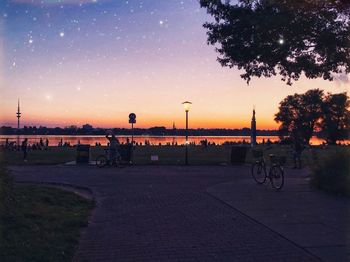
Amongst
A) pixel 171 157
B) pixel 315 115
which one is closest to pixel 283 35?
pixel 171 157

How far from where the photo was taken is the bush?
12977mm

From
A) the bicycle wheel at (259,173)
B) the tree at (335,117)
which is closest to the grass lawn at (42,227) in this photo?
the bicycle wheel at (259,173)

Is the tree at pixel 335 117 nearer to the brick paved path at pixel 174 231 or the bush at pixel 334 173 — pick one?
the bush at pixel 334 173

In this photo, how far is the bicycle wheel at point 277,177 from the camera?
45.8 ft

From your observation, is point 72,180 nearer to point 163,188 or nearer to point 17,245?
point 163,188

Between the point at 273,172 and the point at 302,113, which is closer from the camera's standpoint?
the point at 273,172

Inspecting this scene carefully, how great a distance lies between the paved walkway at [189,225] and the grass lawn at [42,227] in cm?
30

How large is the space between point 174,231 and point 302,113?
3721 inches

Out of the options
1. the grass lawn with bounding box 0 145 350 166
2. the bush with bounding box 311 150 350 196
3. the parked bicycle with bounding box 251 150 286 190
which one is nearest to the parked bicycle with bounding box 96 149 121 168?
the grass lawn with bounding box 0 145 350 166

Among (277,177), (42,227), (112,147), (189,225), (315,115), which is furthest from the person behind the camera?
(315,115)

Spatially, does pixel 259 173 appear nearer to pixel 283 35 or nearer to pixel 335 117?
pixel 283 35

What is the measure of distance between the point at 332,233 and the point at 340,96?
3723 inches

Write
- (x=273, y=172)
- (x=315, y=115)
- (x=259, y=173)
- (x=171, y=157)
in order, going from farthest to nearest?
(x=315, y=115) < (x=171, y=157) < (x=259, y=173) < (x=273, y=172)

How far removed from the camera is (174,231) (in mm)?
8219
